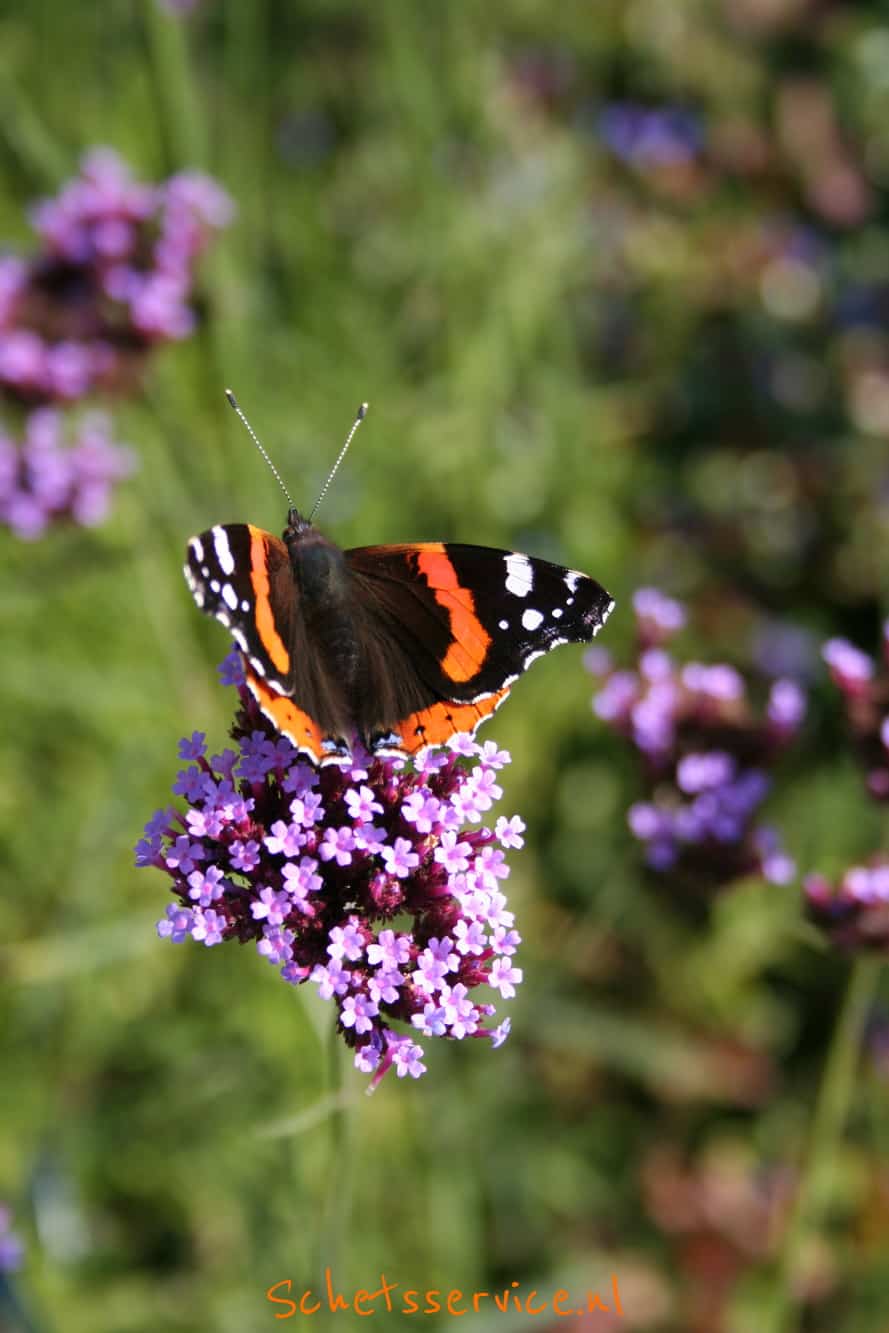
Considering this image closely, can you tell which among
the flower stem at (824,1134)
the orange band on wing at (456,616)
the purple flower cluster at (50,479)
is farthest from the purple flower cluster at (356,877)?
the purple flower cluster at (50,479)

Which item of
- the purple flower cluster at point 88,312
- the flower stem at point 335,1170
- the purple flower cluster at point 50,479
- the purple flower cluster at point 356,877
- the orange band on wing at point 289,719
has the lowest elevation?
the flower stem at point 335,1170

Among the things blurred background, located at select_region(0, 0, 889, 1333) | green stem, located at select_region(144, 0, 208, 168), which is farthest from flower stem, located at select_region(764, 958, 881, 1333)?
green stem, located at select_region(144, 0, 208, 168)

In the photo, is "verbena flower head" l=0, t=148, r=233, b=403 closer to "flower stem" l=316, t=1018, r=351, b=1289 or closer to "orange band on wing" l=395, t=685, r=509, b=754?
"orange band on wing" l=395, t=685, r=509, b=754

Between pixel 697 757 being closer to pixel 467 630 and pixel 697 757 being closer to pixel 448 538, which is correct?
pixel 467 630

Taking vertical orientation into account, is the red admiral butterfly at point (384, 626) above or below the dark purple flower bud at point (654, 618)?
below

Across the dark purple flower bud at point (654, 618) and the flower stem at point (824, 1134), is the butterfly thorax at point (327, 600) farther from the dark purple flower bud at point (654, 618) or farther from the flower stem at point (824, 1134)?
the flower stem at point (824, 1134)
